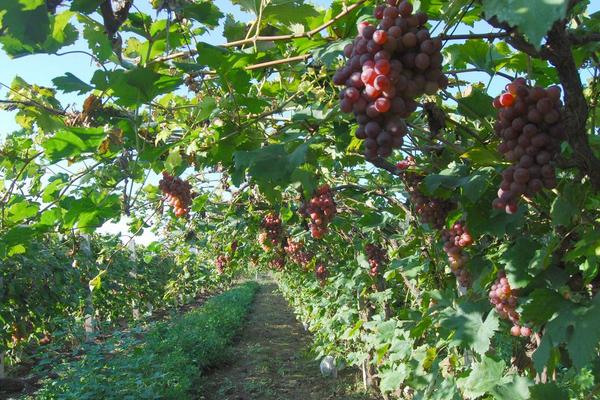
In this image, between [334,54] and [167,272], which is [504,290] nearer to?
[334,54]

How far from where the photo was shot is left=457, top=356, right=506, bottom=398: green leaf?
2314 millimetres

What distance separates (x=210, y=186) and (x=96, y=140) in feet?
11.5

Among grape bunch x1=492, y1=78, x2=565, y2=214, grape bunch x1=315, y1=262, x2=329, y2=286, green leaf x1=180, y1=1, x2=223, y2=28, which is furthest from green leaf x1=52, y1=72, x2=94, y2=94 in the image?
grape bunch x1=315, y1=262, x2=329, y2=286

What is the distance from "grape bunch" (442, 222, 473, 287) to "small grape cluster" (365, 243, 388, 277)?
292 cm

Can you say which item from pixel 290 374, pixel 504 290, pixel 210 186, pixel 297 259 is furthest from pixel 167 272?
pixel 504 290

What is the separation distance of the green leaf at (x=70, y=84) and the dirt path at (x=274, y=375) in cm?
718

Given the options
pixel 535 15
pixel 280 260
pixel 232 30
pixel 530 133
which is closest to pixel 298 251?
pixel 280 260

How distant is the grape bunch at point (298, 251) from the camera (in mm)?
7527

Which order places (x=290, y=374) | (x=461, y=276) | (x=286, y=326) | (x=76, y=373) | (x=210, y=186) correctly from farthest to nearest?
(x=286, y=326)
(x=290, y=374)
(x=76, y=373)
(x=210, y=186)
(x=461, y=276)

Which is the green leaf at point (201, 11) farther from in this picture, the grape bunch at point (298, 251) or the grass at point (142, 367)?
the grape bunch at point (298, 251)

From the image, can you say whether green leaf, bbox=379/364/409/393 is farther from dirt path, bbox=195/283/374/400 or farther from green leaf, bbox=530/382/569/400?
dirt path, bbox=195/283/374/400

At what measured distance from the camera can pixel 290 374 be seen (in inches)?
411

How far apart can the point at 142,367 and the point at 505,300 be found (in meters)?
7.02

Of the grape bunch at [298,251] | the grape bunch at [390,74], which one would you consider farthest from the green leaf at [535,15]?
the grape bunch at [298,251]
